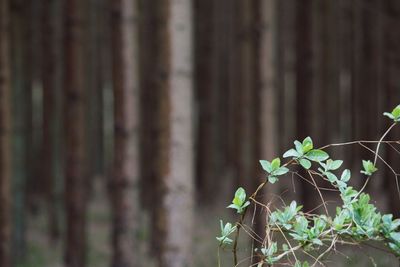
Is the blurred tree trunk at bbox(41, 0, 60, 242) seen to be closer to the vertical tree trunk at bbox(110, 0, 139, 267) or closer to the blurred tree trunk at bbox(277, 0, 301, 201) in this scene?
the vertical tree trunk at bbox(110, 0, 139, 267)

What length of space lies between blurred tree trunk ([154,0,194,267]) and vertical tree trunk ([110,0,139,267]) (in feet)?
5.07

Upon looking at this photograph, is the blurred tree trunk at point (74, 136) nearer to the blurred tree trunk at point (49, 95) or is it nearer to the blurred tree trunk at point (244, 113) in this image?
the blurred tree trunk at point (49, 95)

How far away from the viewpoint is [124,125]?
8055 millimetres

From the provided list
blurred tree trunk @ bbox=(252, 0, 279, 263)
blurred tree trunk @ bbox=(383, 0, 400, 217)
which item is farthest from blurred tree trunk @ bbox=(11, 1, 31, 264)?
blurred tree trunk @ bbox=(383, 0, 400, 217)

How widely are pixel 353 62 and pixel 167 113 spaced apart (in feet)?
36.3

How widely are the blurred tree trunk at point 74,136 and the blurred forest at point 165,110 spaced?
0.6 inches

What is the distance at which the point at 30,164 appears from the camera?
597 inches

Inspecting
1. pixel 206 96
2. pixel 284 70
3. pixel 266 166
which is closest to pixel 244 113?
Result: pixel 206 96

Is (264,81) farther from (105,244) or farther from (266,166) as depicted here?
(266,166)

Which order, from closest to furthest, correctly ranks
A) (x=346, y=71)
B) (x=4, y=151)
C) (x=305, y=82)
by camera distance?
1. (x=4, y=151)
2. (x=305, y=82)
3. (x=346, y=71)

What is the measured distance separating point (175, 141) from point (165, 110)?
0.94 ft

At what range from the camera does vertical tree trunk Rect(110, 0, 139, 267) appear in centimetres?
809

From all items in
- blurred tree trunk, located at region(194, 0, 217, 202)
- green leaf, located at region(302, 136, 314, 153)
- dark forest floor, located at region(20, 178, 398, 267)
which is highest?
green leaf, located at region(302, 136, 314, 153)

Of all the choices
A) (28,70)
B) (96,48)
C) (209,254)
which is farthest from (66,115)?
(96,48)
